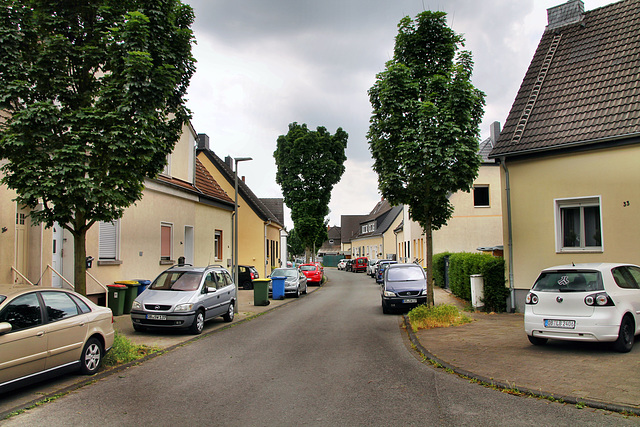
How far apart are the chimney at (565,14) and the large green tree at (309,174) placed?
1086 inches

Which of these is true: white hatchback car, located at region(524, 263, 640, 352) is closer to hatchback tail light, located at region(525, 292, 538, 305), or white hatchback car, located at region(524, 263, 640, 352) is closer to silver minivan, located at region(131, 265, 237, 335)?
hatchback tail light, located at region(525, 292, 538, 305)

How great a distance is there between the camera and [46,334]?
6.52m

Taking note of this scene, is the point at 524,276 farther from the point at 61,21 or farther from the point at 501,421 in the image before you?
the point at 61,21

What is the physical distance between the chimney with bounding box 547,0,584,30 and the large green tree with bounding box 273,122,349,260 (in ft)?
90.5

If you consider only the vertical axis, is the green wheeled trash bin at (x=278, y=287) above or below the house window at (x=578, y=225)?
below

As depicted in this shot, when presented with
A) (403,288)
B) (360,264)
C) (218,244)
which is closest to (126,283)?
(403,288)

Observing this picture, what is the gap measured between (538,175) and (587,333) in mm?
6586

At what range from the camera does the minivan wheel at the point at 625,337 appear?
8.02 metres

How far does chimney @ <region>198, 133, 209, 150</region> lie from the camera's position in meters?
32.3

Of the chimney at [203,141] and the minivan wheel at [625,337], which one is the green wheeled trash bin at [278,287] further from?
the minivan wheel at [625,337]

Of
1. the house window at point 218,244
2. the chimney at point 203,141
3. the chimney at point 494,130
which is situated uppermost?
the chimney at point 203,141

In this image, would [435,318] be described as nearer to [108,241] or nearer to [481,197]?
[108,241]

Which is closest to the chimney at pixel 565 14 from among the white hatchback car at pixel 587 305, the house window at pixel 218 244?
the white hatchback car at pixel 587 305

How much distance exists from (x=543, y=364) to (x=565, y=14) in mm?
13531
